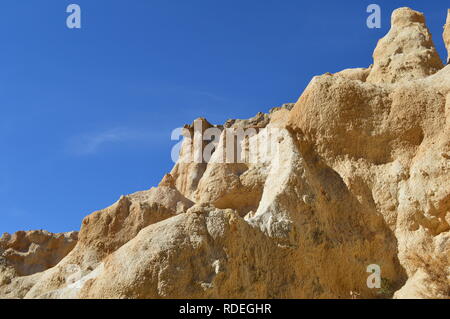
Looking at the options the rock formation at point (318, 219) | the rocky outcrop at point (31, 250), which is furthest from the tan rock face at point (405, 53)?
the rocky outcrop at point (31, 250)

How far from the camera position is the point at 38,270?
1838cm

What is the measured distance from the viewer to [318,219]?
10375mm

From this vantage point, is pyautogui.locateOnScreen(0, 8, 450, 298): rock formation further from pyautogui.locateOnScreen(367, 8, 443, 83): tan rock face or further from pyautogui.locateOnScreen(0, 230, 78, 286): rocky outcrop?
pyautogui.locateOnScreen(0, 230, 78, 286): rocky outcrop

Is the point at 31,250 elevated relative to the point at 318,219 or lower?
elevated

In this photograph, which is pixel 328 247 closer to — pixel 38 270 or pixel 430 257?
pixel 430 257

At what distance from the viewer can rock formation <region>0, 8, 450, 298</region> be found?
845cm

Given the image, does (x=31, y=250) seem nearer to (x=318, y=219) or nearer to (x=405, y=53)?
(x=318, y=219)

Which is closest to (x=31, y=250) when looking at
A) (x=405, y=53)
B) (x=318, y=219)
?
(x=318, y=219)

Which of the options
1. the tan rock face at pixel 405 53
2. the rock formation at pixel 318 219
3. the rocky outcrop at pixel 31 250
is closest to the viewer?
the rock formation at pixel 318 219

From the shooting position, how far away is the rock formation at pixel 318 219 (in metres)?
8.45

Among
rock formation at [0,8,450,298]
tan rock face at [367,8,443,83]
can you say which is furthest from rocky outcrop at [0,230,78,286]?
tan rock face at [367,8,443,83]

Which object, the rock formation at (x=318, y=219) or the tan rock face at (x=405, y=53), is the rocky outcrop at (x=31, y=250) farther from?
the tan rock face at (x=405, y=53)

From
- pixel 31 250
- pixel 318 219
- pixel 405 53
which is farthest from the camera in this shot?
pixel 31 250
